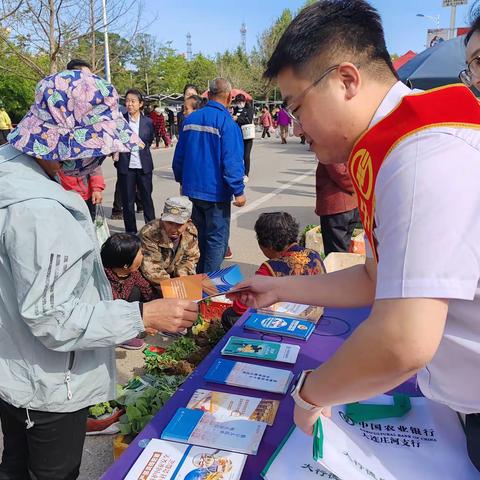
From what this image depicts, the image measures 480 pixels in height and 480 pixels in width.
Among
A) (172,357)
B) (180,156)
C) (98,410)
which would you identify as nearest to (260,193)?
(180,156)

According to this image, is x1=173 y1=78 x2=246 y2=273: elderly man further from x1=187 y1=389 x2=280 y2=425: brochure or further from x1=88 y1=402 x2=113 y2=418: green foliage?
x1=187 y1=389 x2=280 y2=425: brochure

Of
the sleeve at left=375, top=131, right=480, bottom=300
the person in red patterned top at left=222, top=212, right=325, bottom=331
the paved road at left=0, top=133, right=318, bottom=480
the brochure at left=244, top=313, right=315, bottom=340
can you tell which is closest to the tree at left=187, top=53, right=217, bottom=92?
the paved road at left=0, top=133, right=318, bottom=480

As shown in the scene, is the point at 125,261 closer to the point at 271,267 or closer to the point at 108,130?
Answer: the point at 271,267

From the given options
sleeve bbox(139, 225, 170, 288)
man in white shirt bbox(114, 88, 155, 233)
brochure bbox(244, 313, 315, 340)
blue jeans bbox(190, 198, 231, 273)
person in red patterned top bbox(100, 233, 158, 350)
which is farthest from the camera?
man in white shirt bbox(114, 88, 155, 233)

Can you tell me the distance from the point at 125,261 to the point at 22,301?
208 cm

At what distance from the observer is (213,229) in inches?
157

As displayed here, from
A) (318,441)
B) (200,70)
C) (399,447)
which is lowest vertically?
(399,447)

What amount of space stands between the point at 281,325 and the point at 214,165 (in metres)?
2.32

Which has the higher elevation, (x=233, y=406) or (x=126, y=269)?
(x=233, y=406)

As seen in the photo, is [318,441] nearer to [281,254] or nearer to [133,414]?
[133,414]

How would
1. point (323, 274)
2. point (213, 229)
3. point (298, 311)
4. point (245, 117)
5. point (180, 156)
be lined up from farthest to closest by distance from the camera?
point (245, 117)
point (180, 156)
point (213, 229)
point (298, 311)
point (323, 274)

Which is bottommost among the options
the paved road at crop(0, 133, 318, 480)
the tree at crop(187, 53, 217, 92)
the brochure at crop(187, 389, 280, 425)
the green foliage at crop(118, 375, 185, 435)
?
the paved road at crop(0, 133, 318, 480)

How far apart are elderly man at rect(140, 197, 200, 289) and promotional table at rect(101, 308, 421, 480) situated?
6.23ft

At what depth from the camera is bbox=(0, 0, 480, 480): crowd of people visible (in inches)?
27.8
